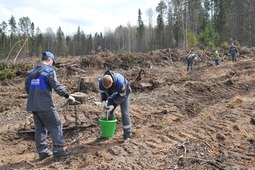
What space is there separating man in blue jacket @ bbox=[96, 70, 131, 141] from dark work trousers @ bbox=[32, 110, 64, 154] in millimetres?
999

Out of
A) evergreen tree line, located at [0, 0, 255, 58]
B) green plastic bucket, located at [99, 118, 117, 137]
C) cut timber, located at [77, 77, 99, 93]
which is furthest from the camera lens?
evergreen tree line, located at [0, 0, 255, 58]

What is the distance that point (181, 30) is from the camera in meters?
42.9

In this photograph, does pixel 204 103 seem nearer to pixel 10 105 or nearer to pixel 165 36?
pixel 10 105

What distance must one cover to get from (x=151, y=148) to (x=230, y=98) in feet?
19.7

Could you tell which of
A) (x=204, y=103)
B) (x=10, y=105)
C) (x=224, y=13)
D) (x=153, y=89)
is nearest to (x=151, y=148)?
(x=204, y=103)

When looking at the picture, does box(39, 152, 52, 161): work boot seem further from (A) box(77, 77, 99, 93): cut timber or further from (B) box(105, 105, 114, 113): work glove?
(A) box(77, 77, 99, 93): cut timber

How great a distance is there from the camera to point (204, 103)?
9133 mm

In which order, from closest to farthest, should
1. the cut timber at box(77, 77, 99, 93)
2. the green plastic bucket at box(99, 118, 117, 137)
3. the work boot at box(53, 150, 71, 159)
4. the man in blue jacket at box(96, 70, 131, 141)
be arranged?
the work boot at box(53, 150, 71, 159) → the man in blue jacket at box(96, 70, 131, 141) → the green plastic bucket at box(99, 118, 117, 137) → the cut timber at box(77, 77, 99, 93)

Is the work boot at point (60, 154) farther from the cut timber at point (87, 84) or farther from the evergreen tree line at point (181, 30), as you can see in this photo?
the evergreen tree line at point (181, 30)

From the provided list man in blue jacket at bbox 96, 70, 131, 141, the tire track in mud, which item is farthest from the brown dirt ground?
man in blue jacket at bbox 96, 70, 131, 141

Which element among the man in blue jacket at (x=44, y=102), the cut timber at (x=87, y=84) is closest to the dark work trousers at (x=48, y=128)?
the man in blue jacket at (x=44, y=102)

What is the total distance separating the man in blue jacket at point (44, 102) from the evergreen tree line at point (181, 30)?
23.3m

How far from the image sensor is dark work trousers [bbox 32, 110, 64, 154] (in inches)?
177

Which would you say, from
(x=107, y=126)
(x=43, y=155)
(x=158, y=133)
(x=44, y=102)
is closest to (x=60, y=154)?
(x=43, y=155)
